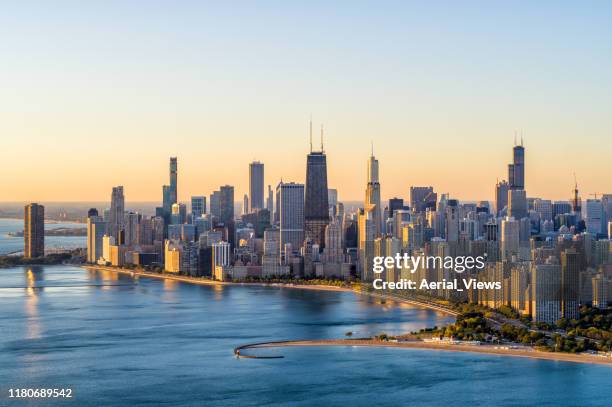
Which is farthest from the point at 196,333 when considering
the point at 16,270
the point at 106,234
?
the point at 106,234

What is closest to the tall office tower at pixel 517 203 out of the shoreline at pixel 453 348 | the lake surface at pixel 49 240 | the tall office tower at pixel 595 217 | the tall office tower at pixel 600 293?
the tall office tower at pixel 595 217

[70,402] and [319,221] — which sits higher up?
[319,221]

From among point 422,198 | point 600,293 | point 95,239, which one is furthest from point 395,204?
point 600,293

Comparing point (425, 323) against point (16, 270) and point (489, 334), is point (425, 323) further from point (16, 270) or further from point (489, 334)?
point (16, 270)

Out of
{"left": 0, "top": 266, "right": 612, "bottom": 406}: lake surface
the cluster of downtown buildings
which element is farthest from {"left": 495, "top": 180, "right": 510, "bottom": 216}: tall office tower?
{"left": 0, "top": 266, "right": 612, "bottom": 406}: lake surface

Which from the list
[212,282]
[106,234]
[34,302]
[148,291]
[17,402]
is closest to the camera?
[17,402]

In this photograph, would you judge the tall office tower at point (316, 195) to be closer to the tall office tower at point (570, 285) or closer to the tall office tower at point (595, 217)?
the tall office tower at point (595, 217)
